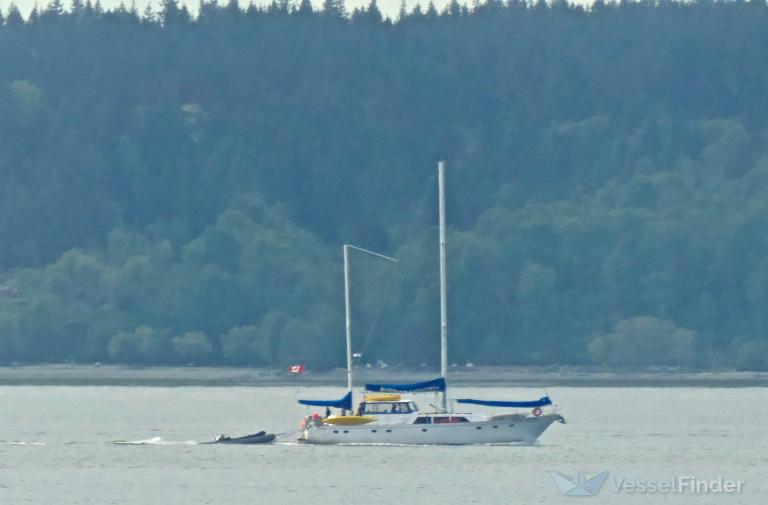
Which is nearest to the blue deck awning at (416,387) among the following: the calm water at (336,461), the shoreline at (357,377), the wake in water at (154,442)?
the calm water at (336,461)

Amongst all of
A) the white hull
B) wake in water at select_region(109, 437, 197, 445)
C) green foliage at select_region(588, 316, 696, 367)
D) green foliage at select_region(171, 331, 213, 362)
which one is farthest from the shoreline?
the white hull

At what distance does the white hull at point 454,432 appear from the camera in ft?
265

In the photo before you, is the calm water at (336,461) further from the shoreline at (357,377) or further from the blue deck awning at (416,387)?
the shoreline at (357,377)

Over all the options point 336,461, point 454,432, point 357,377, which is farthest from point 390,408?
point 357,377

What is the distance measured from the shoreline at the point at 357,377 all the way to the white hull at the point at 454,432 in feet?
265

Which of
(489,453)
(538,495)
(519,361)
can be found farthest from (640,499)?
(519,361)

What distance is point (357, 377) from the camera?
576 feet

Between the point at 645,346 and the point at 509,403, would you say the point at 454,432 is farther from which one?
the point at 645,346

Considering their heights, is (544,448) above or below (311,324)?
below

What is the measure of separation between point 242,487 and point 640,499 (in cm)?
1362

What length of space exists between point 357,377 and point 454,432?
94823 millimetres

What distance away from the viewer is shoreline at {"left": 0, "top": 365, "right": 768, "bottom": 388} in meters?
166

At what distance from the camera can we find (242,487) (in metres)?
70.9

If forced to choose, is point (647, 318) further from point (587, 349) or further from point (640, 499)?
point (640, 499)
